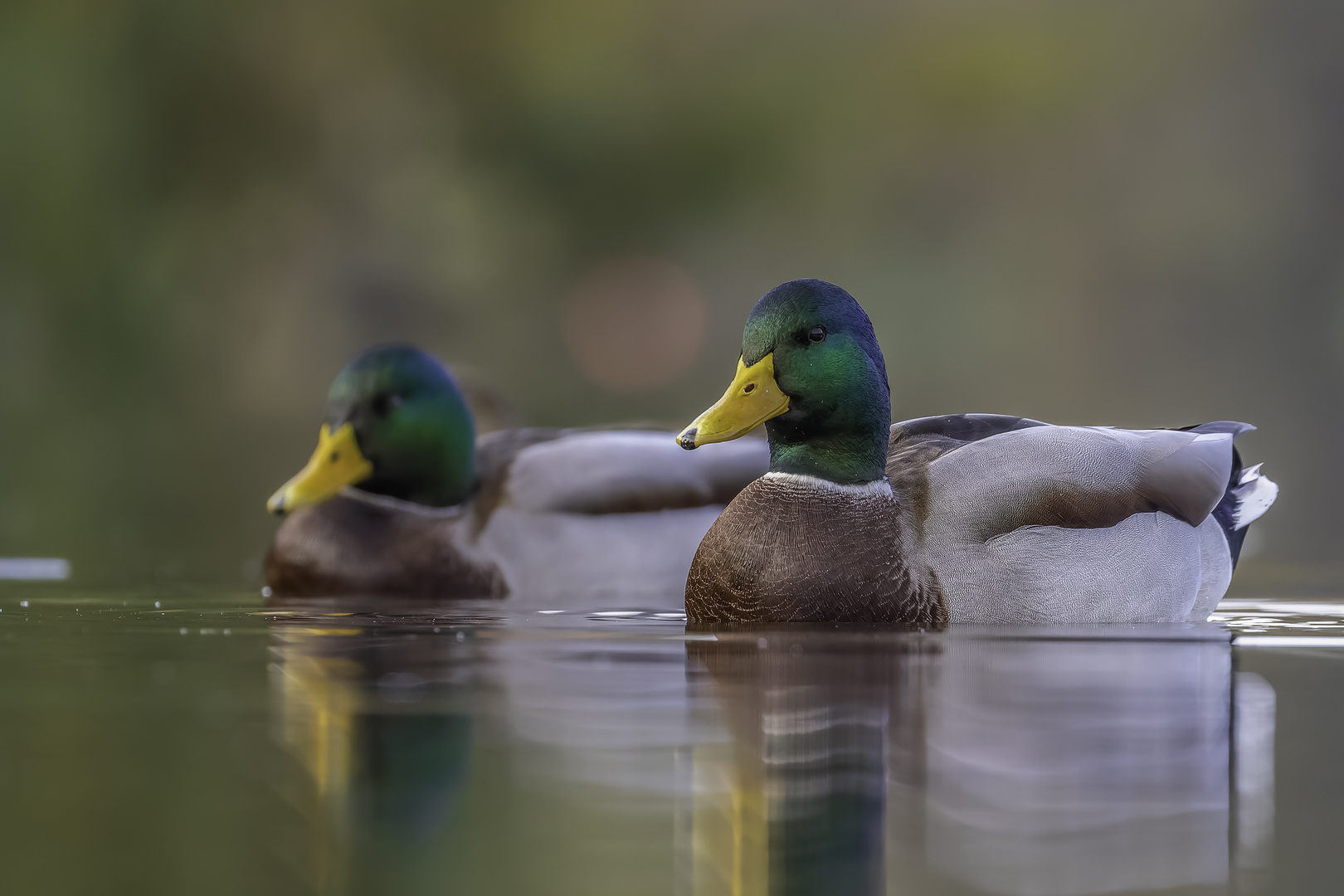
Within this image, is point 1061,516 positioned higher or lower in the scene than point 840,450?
lower

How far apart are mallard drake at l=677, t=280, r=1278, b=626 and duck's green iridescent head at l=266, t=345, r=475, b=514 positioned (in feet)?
7.17

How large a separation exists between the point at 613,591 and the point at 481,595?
54cm

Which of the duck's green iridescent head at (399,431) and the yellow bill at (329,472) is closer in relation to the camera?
the yellow bill at (329,472)

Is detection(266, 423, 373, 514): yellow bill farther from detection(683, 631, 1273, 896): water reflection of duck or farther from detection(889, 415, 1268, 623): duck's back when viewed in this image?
detection(683, 631, 1273, 896): water reflection of duck

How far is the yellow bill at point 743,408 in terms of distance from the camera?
4.52 m

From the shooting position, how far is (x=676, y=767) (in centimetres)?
255

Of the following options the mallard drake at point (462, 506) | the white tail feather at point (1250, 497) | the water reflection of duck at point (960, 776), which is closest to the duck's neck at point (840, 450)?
the water reflection of duck at point (960, 776)

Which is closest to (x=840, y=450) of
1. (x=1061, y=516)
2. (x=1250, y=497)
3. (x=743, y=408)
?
(x=743, y=408)

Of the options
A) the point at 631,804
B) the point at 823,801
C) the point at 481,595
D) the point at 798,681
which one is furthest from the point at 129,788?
the point at 481,595

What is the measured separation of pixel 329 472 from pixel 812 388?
2.57 m

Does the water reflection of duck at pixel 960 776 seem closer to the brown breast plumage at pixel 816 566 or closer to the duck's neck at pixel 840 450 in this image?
the brown breast plumage at pixel 816 566

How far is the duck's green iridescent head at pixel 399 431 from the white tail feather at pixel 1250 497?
3.20 metres

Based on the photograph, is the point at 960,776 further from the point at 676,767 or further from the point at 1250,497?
the point at 1250,497

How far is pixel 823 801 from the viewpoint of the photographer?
2.30 metres
